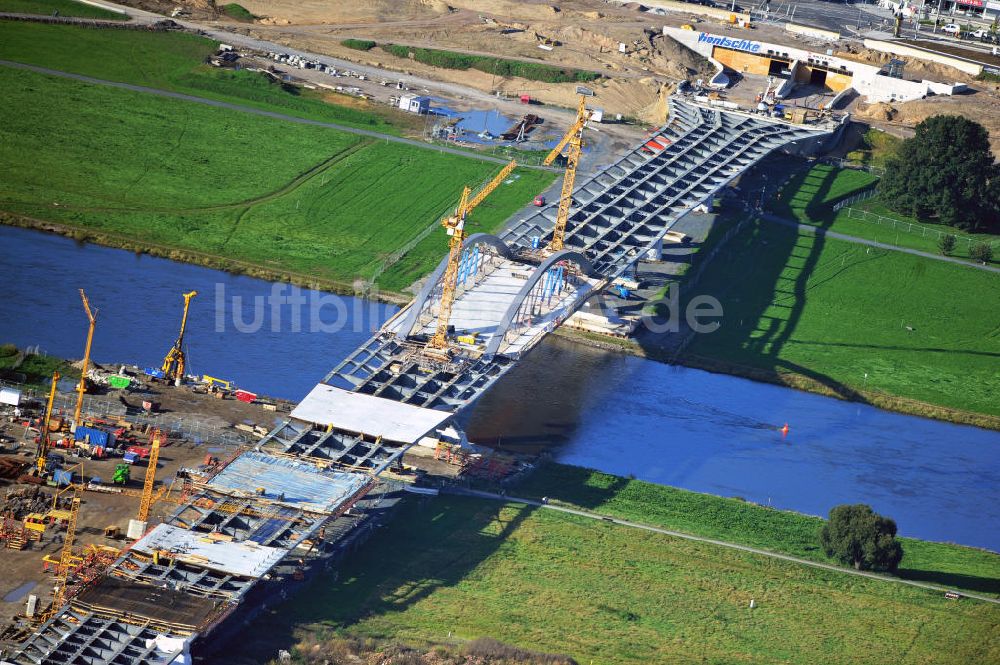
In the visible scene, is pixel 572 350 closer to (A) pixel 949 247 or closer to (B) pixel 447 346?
(B) pixel 447 346

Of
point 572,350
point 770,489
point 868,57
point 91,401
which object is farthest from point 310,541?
point 868,57

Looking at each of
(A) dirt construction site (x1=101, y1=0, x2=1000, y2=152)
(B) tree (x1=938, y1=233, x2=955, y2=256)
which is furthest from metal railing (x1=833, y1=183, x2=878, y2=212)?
(A) dirt construction site (x1=101, y1=0, x2=1000, y2=152)

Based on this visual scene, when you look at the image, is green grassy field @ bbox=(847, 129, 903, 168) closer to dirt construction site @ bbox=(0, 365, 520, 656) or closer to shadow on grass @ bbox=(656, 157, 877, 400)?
shadow on grass @ bbox=(656, 157, 877, 400)

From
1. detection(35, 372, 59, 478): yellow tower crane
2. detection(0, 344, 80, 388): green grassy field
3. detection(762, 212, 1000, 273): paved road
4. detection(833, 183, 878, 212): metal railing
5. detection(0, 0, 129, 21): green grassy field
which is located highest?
detection(0, 0, 129, 21): green grassy field

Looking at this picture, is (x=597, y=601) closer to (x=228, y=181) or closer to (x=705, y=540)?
(x=705, y=540)

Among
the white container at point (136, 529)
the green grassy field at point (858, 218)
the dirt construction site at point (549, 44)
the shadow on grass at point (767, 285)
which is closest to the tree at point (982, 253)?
the green grassy field at point (858, 218)

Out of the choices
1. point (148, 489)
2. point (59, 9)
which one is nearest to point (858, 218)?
point (59, 9)
